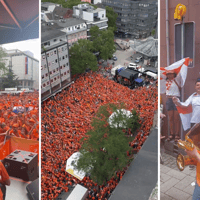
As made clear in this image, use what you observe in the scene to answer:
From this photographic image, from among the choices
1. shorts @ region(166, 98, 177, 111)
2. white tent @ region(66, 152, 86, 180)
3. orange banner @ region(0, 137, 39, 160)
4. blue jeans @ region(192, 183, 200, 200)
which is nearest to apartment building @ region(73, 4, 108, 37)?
white tent @ region(66, 152, 86, 180)

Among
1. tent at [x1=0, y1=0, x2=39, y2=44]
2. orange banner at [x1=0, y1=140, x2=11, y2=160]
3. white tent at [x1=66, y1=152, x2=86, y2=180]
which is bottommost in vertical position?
white tent at [x1=66, y1=152, x2=86, y2=180]

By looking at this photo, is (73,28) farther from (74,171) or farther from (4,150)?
(4,150)

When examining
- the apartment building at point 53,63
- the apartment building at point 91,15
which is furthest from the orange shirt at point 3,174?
the apartment building at point 91,15

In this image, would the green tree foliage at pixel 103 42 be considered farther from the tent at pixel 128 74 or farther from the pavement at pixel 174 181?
the pavement at pixel 174 181

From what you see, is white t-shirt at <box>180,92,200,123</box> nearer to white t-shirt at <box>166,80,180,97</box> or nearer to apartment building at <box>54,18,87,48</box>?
white t-shirt at <box>166,80,180,97</box>

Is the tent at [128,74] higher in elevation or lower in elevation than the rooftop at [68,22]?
lower

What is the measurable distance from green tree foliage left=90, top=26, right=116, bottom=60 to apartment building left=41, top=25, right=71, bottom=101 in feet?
11.3

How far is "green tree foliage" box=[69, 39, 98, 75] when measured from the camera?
15.5 metres

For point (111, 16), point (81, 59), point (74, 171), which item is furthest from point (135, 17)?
point (74, 171)

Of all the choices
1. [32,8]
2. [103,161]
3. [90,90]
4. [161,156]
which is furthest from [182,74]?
[90,90]

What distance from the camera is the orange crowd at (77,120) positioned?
7.79 m

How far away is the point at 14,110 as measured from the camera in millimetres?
3838

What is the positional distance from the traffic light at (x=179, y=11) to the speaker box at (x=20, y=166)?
9.10ft

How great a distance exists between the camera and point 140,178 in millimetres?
7371
